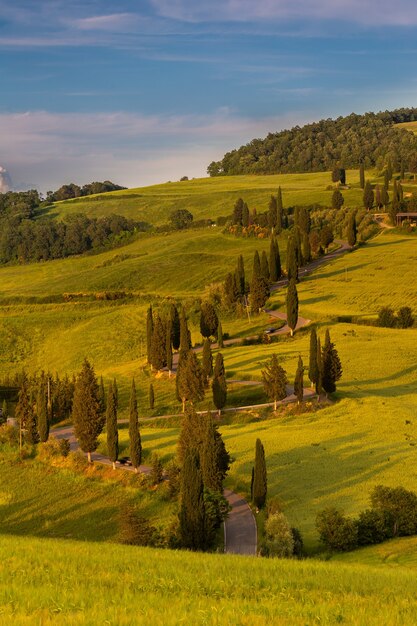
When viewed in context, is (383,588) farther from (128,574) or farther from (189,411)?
(189,411)

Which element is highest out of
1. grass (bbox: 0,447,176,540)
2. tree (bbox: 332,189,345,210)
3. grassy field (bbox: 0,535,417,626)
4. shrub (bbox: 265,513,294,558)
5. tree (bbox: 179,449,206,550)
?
tree (bbox: 332,189,345,210)

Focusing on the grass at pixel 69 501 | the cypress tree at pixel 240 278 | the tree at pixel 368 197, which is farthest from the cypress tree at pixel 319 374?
the tree at pixel 368 197

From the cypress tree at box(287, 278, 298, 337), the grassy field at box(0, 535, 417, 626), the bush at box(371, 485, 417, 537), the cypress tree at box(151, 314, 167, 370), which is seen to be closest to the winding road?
the bush at box(371, 485, 417, 537)

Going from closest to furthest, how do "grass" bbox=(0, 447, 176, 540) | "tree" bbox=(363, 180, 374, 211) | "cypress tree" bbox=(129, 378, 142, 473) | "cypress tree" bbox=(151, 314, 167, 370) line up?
"grass" bbox=(0, 447, 176, 540)
"cypress tree" bbox=(129, 378, 142, 473)
"cypress tree" bbox=(151, 314, 167, 370)
"tree" bbox=(363, 180, 374, 211)

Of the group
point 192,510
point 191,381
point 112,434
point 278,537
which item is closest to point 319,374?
point 191,381

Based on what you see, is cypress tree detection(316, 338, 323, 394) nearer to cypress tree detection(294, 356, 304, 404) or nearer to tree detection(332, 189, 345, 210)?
cypress tree detection(294, 356, 304, 404)

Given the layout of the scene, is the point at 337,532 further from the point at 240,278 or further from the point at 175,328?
the point at 240,278
